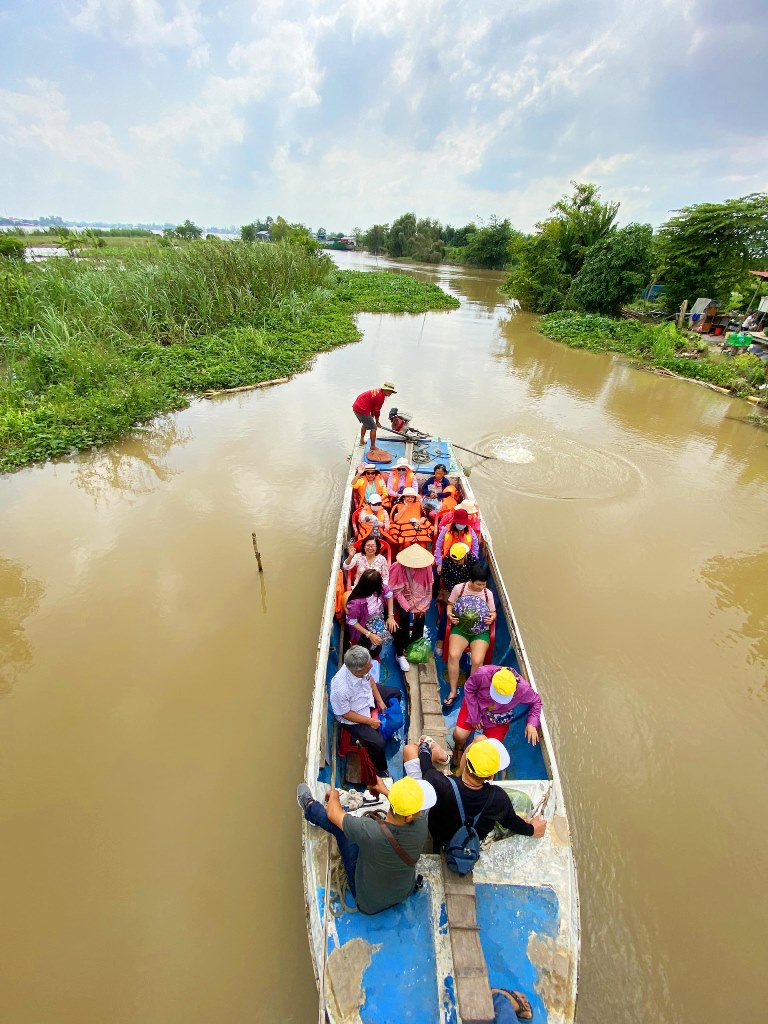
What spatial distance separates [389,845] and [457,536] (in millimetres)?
3056

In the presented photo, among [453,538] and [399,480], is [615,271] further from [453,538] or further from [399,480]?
[453,538]

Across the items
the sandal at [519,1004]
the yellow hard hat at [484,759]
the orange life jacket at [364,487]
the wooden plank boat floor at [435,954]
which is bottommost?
the wooden plank boat floor at [435,954]

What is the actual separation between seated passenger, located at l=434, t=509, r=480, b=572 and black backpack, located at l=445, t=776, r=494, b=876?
2.49 metres

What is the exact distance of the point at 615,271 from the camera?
2109cm

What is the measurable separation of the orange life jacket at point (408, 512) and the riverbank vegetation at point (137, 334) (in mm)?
6856

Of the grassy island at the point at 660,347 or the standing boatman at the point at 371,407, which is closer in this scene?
the standing boatman at the point at 371,407

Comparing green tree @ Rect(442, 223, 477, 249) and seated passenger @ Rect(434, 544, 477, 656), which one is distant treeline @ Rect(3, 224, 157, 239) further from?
green tree @ Rect(442, 223, 477, 249)

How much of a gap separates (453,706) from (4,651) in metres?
4.79

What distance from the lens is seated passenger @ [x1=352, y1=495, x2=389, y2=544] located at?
4.93 meters

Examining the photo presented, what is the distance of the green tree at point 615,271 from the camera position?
20344mm

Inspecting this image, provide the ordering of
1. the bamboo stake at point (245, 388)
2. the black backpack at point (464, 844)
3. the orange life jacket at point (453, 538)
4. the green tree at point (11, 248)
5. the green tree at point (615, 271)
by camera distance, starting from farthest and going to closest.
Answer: the green tree at point (615, 271) → the green tree at point (11, 248) → the bamboo stake at point (245, 388) → the orange life jacket at point (453, 538) → the black backpack at point (464, 844)

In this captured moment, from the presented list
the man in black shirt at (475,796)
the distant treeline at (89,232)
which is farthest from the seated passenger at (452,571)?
the distant treeline at (89,232)

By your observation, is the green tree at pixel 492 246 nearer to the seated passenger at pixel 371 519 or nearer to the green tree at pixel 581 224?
the green tree at pixel 581 224

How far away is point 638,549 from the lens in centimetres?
701
